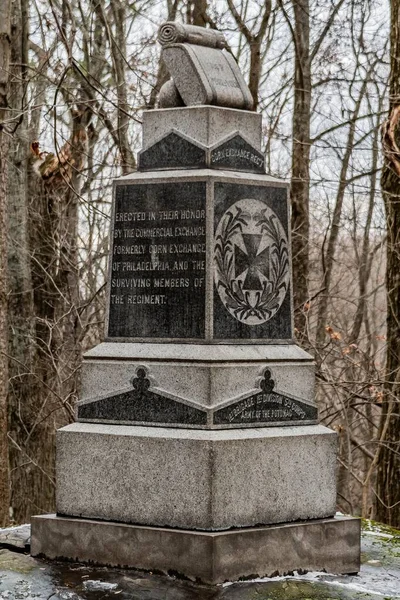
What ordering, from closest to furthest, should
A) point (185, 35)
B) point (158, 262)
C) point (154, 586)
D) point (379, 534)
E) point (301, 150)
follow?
point (154, 586), point (158, 262), point (185, 35), point (379, 534), point (301, 150)

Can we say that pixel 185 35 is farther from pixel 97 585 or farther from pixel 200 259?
pixel 97 585

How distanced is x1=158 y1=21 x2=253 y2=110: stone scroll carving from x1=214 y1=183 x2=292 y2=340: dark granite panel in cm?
61

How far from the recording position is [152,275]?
7.57m

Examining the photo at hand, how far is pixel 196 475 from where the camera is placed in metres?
6.92

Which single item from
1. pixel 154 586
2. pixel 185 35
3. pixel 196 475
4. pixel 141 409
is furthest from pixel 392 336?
pixel 154 586

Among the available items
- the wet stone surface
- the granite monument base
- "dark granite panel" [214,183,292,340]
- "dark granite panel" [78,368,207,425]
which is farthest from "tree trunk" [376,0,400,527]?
"dark granite panel" [78,368,207,425]

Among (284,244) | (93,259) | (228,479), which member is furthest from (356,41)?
(228,479)

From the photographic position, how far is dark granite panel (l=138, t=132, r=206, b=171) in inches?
298

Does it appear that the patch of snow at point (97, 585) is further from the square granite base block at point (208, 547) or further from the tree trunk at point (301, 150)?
the tree trunk at point (301, 150)

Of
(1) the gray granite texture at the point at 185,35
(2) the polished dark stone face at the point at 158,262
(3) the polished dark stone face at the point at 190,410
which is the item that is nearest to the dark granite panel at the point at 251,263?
(2) the polished dark stone face at the point at 158,262

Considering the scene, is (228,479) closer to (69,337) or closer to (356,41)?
(69,337)

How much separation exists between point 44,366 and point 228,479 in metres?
10.5

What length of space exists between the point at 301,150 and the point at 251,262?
900cm

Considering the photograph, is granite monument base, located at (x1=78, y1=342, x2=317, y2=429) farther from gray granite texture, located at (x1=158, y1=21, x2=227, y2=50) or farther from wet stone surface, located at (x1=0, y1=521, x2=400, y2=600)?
gray granite texture, located at (x1=158, y1=21, x2=227, y2=50)
